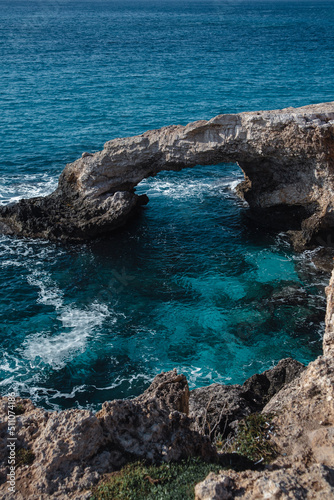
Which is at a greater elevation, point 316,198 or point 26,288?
point 316,198

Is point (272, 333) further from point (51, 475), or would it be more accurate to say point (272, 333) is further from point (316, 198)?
point (51, 475)

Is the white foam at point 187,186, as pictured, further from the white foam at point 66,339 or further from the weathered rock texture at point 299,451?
the weathered rock texture at point 299,451

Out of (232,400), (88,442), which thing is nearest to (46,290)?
(232,400)

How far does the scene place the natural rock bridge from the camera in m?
29.2

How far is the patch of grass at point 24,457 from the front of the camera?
12727 mm

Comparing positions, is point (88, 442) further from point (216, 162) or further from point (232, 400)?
point (216, 162)

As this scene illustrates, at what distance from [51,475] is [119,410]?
7.80 feet

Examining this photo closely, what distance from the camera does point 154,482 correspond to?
39.8ft

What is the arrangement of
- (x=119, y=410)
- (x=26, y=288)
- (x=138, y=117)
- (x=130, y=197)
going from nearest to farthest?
1. (x=119, y=410)
2. (x=26, y=288)
3. (x=130, y=197)
4. (x=138, y=117)

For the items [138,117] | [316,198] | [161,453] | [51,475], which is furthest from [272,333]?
[138,117]

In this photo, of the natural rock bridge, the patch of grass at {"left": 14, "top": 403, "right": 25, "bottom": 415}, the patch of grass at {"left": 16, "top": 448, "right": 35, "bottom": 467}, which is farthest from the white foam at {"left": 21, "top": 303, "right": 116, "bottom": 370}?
the patch of grass at {"left": 16, "top": 448, "right": 35, "bottom": 467}

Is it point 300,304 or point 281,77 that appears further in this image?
point 281,77

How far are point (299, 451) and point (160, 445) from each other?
386 centimetres

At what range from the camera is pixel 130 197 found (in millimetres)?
34312
